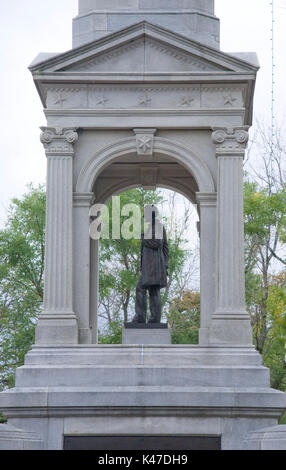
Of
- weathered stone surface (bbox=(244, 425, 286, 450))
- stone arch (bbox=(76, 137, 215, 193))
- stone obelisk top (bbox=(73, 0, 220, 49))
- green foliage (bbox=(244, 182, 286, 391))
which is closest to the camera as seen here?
weathered stone surface (bbox=(244, 425, 286, 450))

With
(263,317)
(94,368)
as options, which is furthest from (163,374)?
(263,317)

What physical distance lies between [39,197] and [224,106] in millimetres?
28089

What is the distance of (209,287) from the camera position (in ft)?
74.9

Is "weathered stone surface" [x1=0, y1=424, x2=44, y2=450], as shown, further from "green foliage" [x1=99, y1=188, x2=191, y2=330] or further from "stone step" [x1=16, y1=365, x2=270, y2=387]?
"green foliage" [x1=99, y1=188, x2=191, y2=330]

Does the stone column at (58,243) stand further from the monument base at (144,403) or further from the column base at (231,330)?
the column base at (231,330)

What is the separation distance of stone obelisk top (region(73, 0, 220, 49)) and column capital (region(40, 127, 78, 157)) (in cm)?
245

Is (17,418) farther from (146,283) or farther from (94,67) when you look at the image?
(94,67)

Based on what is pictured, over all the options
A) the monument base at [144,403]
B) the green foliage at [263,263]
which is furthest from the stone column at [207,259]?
the green foliage at [263,263]

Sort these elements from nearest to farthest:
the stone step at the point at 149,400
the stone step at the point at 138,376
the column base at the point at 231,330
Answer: the stone step at the point at 149,400 → the stone step at the point at 138,376 → the column base at the point at 231,330

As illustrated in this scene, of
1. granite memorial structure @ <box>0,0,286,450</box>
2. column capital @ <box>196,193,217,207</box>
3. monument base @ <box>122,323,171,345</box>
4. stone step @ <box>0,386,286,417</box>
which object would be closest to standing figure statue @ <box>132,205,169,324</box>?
monument base @ <box>122,323,171,345</box>

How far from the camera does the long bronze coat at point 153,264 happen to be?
2377 centimetres

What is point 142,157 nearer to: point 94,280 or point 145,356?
point 94,280

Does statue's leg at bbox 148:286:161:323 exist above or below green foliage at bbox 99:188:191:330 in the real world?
below

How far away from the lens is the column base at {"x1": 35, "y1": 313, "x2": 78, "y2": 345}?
2206 centimetres
